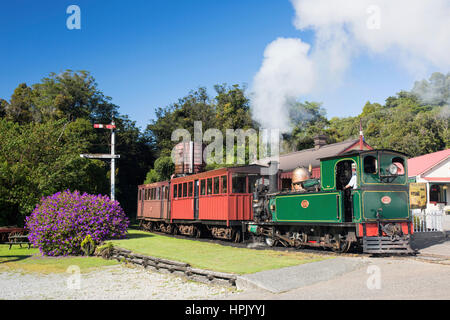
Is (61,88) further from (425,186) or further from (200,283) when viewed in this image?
(200,283)

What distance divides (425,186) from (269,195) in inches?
561

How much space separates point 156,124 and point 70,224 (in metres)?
43.9

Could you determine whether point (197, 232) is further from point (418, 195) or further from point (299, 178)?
point (418, 195)

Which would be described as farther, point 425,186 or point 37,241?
point 425,186

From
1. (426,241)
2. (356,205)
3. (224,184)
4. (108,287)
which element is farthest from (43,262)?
(426,241)

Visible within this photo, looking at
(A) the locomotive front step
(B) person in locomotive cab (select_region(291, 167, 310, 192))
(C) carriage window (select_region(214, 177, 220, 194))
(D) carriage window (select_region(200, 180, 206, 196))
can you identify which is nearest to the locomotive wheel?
(A) the locomotive front step

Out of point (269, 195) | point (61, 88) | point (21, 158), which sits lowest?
point (269, 195)

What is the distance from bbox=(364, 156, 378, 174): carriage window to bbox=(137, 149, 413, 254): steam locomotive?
→ 3cm

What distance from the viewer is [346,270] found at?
8.52 m

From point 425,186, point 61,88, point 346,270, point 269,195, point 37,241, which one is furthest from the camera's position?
point 61,88

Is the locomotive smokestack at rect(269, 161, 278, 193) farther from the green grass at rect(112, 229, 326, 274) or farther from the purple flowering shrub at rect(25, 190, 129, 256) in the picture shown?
the purple flowering shrub at rect(25, 190, 129, 256)

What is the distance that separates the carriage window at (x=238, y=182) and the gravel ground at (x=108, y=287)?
19.6 ft
